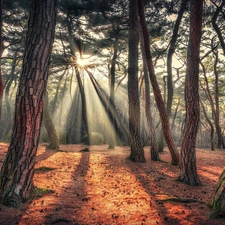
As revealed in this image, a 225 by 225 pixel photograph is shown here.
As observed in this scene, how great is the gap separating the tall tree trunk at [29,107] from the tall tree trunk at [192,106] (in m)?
4.29

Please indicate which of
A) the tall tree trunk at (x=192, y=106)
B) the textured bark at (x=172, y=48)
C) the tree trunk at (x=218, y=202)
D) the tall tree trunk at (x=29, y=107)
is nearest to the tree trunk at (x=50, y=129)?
the textured bark at (x=172, y=48)

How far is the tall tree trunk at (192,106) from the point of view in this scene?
21.7 feet

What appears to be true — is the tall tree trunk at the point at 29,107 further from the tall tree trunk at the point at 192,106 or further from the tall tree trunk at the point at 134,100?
the tall tree trunk at the point at 134,100

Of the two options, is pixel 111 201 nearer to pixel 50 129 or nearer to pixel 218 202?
pixel 218 202

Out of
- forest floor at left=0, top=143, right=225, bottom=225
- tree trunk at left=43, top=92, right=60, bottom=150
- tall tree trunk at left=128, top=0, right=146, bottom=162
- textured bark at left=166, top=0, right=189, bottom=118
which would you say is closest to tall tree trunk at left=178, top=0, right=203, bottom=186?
forest floor at left=0, top=143, right=225, bottom=225

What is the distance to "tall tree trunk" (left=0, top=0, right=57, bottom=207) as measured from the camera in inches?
171

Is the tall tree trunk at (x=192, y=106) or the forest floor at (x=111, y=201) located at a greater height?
the tall tree trunk at (x=192, y=106)

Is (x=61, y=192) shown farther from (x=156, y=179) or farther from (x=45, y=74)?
(x=156, y=179)

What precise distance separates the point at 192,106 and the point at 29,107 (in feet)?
15.3

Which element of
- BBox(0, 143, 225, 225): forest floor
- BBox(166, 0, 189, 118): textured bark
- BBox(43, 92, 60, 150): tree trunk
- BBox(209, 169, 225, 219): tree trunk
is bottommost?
BBox(0, 143, 225, 225): forest floor

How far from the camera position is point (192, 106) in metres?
6.62

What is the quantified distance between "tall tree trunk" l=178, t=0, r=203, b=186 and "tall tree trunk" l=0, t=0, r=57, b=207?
4.29 m

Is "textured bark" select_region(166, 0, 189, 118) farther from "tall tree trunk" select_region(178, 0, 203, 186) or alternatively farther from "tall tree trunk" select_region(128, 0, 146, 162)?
"tall tree trunk" select_region(178, 0, 203, 186)

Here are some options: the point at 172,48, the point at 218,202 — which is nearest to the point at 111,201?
the point at 218,202
